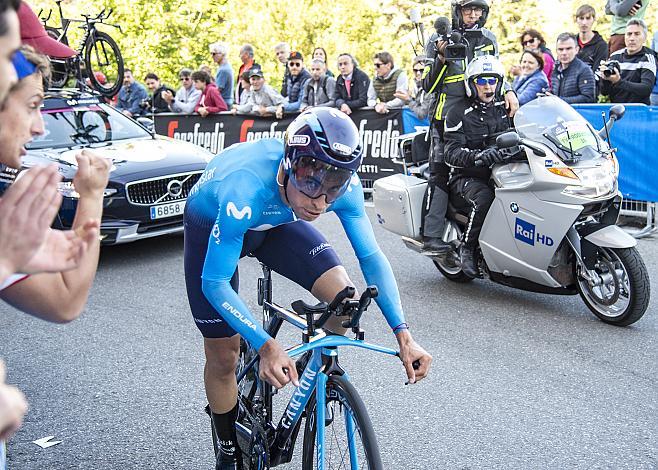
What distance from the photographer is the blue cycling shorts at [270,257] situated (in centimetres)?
351

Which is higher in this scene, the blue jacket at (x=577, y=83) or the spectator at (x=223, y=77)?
the blue jacket at (x=577, y=83)

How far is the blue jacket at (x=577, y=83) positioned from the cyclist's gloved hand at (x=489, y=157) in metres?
3.56

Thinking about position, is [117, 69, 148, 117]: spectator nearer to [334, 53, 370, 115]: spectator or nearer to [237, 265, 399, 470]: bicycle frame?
[334, 53, 370, 115]: spectator

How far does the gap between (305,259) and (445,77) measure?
13.9ft

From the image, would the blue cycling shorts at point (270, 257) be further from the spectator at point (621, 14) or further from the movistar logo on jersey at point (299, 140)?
the spectator at point (621, 14)

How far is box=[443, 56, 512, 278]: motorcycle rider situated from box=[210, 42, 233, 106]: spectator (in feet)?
29.5

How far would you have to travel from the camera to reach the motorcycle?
5879 mm

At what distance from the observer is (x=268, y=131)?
1341 cm

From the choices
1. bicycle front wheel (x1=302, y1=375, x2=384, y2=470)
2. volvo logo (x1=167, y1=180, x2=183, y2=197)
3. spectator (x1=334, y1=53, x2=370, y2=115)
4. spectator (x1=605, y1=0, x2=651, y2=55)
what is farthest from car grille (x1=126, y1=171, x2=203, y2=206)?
bicycle front wheel (x1=302, y1=375, x2=384, y2=470)

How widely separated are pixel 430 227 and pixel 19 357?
3.53 metres

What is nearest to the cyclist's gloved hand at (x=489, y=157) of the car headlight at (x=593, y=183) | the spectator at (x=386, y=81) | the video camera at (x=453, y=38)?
the car headlight at (x=593, y=183)

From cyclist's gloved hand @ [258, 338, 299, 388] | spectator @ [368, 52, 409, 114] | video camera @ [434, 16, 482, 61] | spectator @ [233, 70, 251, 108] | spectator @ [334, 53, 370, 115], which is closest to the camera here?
cyclist's gloved hand @ [258, 338, 299, 388]

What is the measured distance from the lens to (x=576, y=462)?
13.0 ft

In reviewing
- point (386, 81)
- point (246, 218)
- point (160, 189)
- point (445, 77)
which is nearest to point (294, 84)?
point (386, 81)
